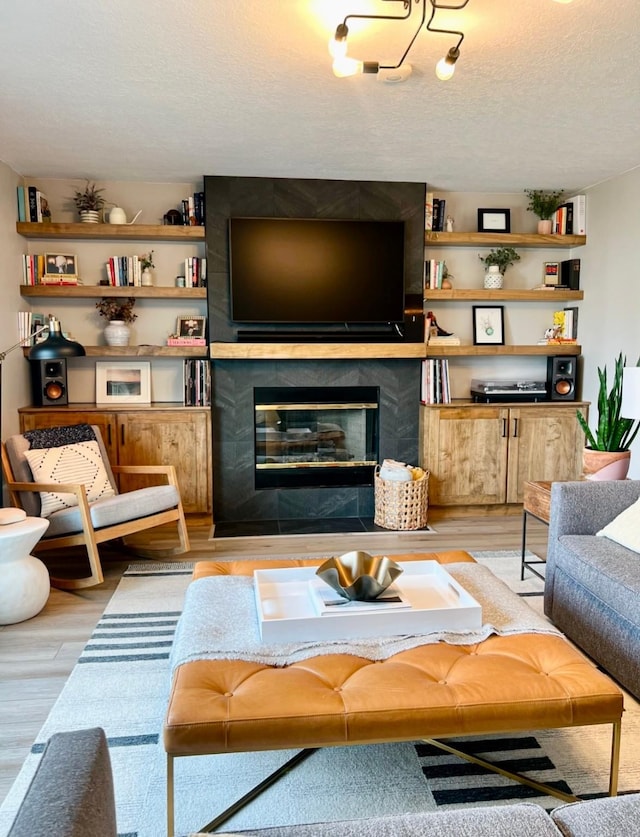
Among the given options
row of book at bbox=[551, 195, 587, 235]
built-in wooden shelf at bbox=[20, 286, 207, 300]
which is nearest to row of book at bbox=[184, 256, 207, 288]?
built-in wooden shelf at bbox=[20, 286, 207, 300]

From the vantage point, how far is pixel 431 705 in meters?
1.59

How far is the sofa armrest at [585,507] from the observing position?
2818 millimetres

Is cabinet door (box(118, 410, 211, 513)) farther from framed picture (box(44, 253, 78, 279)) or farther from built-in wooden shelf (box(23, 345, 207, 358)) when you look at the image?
framed picture (box(44, 253, 78, 279))

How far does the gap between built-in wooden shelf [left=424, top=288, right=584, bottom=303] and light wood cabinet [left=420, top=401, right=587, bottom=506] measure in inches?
32.8

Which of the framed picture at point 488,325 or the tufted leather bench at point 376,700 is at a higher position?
the framed picture at point 488,325

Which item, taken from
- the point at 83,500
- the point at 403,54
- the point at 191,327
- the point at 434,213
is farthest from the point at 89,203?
the point at 403,54

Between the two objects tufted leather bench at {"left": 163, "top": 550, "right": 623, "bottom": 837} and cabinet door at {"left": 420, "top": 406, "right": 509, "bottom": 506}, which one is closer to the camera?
tufted leather bench at {"left": 163, "top": 550, "right": 623, "bottom": 837}

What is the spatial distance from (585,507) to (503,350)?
2230 millimetres

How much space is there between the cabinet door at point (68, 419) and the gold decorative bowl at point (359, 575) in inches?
101

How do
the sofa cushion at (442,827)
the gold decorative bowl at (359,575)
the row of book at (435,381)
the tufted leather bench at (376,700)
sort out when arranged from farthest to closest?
the row of book at (435,381)
the gold decorative bowl at (359,575)
the tufted leather bench at (376,700)
the sofa cushion at (442,827)

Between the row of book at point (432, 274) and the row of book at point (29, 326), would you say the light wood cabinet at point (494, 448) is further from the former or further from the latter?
the row of book at point (29, 326)

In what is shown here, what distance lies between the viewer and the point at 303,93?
2.94 metres

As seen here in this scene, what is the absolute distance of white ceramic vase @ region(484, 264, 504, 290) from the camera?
15.9 feet

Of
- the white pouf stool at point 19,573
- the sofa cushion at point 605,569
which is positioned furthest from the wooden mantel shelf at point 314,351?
the sofa cushion at point 605,569
